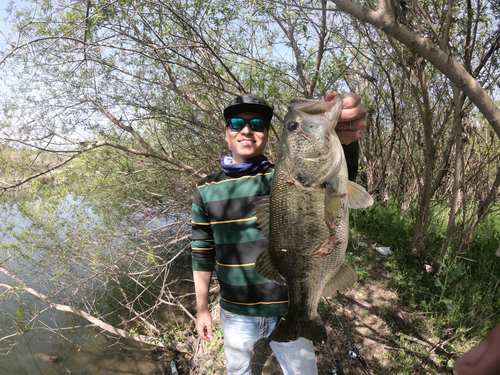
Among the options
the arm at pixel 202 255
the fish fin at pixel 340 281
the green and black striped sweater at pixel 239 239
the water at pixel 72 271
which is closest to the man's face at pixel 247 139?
the green and black striped sweater at pixel 239 239

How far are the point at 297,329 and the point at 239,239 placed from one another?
2.24ft

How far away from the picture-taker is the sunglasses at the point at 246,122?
1.99 metres

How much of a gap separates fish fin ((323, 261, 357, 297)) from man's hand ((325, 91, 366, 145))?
744 mm

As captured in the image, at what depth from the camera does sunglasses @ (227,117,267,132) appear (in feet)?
6.52

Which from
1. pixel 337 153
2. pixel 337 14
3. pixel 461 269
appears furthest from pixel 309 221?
pixel 337 14

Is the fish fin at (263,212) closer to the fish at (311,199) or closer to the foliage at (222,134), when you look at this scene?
A: the fish at (311,199)

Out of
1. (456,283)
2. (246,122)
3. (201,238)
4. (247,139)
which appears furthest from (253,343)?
(456,283)

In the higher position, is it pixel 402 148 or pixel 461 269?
pixel 402 148

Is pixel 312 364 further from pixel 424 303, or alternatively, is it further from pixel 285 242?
pixel 424 303

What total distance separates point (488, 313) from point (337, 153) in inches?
123

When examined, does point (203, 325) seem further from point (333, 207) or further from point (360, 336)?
point (360, 336)

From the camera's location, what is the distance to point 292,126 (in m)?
1.48

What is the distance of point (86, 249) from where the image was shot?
503cm

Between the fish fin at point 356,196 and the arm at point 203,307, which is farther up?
the fish fin at point 356,196
